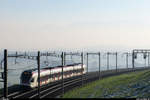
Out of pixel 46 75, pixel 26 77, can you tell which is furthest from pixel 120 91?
pixel 46 75

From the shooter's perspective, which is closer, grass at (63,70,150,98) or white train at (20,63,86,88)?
grass at (63,70,150,98)

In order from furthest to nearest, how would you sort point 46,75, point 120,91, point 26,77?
point 46,75
point 26,77
point 120,91

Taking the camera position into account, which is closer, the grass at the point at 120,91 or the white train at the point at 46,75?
the grass at the point at 120,91

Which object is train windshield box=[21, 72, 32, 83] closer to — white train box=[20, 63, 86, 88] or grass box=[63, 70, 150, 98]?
white train box=[20, 63, 86, 88]

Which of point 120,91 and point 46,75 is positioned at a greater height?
point 46,75

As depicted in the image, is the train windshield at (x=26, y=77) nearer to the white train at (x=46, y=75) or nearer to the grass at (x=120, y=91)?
the white train at (x=46, y=75)

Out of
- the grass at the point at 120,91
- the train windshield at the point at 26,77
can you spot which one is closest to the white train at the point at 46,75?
the train windshield at the point at 26,77

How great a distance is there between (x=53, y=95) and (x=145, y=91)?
46.5 ft

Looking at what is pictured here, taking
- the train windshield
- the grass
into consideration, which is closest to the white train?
the train windshield

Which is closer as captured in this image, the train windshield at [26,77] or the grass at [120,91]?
the grass at [120,91]

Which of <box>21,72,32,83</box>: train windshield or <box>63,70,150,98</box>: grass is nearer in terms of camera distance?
<box>63,70,150,98</box>: grass

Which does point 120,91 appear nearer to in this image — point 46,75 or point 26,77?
point 26,77

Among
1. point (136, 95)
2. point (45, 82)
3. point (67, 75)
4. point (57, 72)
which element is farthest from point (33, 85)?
point (136, 95)

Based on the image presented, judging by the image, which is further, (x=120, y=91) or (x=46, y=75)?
(x=46, y=75)
